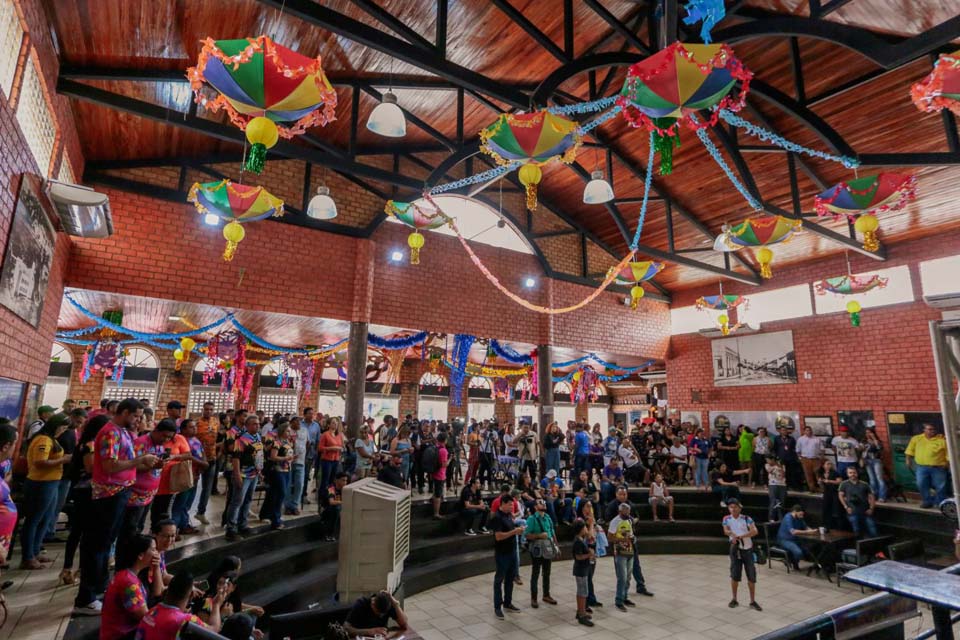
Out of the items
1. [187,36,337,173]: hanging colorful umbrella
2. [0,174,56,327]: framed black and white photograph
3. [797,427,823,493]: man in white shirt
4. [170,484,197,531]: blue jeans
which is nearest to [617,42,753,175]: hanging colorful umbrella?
[187,36,337,173]: hanging colorful umbrella

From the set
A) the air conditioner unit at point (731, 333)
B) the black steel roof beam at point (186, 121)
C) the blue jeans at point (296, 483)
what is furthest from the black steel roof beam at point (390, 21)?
the air conditioner unit at point (731, 333)

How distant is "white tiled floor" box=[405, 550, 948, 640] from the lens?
5965 mm

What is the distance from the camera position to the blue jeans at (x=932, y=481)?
8.59 meters

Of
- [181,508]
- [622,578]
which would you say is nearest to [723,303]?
[622,578]

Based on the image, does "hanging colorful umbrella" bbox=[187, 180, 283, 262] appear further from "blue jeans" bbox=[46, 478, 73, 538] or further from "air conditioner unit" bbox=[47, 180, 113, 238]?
"blue jeans" bbox=[46, 478, 73, 538]

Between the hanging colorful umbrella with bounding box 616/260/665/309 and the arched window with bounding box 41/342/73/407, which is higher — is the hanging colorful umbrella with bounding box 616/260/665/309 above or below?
above

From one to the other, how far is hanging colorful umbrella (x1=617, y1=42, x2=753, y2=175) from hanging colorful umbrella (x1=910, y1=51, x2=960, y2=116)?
1.58m

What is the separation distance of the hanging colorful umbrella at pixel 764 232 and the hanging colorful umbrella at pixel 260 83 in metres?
6.40

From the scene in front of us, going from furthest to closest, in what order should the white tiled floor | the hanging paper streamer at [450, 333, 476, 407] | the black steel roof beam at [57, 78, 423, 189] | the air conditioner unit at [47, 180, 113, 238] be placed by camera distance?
1. the hanging paper streamer at [450, 333, 476, 407]
2. the white tiled floor
3. the black steel roof beam at [57, 78, 423, 189]
4. the air conditioner unit at [47, 180, 113, 238]

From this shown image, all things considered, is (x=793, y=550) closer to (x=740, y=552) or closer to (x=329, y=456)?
(x=740, y=552)

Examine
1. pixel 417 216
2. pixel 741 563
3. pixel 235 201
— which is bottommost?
pixel 741 563

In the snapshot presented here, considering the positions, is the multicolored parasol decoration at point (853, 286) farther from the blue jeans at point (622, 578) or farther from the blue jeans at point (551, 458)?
the blue jeans at point (622, 578)

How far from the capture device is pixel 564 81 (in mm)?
6473

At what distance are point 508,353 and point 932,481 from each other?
8.30 metres
